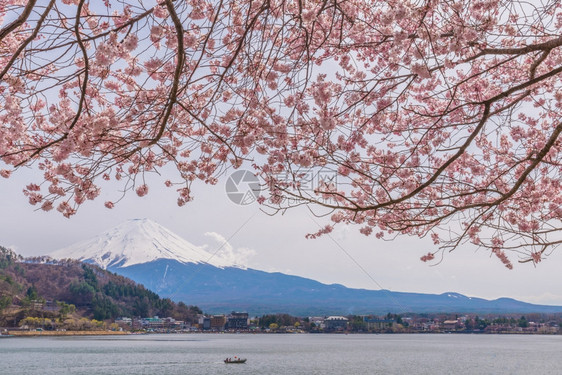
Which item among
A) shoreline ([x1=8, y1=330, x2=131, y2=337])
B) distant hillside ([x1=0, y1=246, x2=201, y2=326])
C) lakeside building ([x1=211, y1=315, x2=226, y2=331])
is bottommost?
shoreline ([x1=8, y1=330, x2=131, y2=337])

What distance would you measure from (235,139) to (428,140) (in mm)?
1878

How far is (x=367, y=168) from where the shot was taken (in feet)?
17.8

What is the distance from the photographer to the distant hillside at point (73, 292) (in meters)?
91.9

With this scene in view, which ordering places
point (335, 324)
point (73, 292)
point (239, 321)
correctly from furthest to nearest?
point (239, 321), point (335, 324), point (73, 292)

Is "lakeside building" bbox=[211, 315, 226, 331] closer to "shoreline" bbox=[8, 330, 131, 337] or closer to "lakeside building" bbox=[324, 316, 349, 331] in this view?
"shoreline" bbox=[8, 330, 131, 337]

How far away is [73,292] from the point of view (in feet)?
347

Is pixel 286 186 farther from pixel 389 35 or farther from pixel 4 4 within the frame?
pixel 4 4

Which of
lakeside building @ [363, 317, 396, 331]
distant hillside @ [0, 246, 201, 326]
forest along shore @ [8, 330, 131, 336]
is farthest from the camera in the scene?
lakeside building @ [363, 317, 396, 331]

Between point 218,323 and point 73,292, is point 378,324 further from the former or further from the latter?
point 73,292

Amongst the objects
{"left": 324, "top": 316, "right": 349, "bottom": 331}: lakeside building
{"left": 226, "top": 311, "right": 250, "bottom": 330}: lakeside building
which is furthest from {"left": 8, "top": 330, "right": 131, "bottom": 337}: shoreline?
{"left": 324, "top": 316, "right": 349, "bottom": 331}: lakeside building

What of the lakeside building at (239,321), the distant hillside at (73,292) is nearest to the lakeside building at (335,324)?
the lakeside building at (239,321)

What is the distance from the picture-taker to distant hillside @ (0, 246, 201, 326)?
9191cm

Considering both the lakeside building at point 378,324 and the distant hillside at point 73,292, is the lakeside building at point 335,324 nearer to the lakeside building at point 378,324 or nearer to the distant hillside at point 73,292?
the lakeside building at point 378,324

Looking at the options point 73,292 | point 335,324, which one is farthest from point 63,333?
point 335,324
